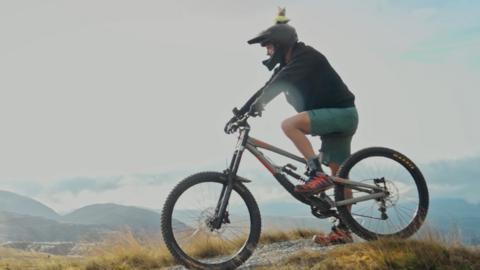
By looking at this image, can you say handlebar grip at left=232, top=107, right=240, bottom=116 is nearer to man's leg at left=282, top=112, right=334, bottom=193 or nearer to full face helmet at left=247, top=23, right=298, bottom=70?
man's leg at left=282, top=112, right=334, bottom=193

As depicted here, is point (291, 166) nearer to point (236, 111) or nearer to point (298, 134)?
point (298, 134)

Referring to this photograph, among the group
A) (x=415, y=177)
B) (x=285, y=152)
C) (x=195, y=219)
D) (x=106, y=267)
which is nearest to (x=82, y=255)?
(x=106, y=267)

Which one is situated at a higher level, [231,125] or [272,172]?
[231,125]

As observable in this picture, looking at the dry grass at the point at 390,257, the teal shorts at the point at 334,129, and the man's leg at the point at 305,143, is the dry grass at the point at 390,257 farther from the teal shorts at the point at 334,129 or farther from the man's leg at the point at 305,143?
the teal shorts at the point at 334,129

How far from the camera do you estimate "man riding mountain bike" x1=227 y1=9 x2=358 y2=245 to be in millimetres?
7168

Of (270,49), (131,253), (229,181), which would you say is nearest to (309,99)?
(270,49)

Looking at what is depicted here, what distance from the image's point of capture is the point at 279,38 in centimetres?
A: 743

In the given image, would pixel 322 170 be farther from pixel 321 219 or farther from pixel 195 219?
pixel 195 219

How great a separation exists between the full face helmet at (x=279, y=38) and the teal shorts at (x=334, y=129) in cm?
89

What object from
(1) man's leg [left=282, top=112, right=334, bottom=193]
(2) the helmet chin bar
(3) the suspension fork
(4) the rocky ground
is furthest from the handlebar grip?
(4) the rocky ground

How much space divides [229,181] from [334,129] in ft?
5.09

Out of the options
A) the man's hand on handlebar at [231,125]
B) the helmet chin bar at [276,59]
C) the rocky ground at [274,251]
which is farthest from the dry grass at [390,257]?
the helmet chin bar at [276,59]

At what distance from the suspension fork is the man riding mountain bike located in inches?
12.0

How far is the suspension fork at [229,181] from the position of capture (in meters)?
6.88
